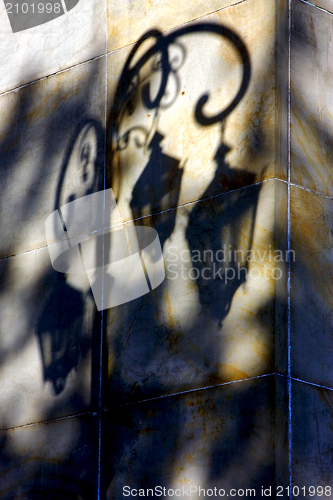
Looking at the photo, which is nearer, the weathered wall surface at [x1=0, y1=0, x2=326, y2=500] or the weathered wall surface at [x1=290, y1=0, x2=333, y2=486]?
the weathered wall surface at [x1=290, y1=0, x2=333, y2=486]

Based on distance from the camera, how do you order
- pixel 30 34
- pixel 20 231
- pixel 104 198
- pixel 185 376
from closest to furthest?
pixel 185 376 → pixel 104 198 → pixel 20 231 → pixel 30 34

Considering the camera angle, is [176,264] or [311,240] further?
[176,264]

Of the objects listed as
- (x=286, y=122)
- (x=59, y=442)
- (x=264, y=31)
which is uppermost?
(x=264, y=31)

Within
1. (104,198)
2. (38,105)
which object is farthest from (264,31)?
(38,105)

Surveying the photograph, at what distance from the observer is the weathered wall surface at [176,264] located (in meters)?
5.00

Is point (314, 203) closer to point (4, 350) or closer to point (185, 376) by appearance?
point (185, 376)

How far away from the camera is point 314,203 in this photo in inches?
216

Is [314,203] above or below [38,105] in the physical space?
below

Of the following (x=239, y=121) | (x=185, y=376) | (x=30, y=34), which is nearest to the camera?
(x=185, y=376)

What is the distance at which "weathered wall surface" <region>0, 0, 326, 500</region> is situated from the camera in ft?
16.4

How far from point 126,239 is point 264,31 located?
6.23 feet

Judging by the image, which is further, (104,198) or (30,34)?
(30,34)

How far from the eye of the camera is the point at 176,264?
5566mm

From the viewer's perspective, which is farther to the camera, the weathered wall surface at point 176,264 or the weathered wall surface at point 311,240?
the weathered wall surface at point 176,264
